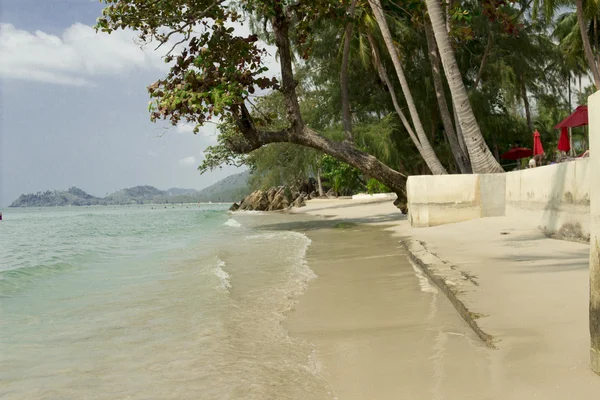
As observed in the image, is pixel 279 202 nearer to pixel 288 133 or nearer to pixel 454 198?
pixel 288 133

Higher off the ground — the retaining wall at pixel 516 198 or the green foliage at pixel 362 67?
the green foliage at pixel 362 67

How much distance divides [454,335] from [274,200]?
40.3 metres

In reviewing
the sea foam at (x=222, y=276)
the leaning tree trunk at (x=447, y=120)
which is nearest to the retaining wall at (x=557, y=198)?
the sea foam at (x=222, y=276)

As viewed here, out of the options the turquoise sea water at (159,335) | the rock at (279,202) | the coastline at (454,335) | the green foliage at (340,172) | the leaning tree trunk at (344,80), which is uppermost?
the leaning tree trunk at (344,80)

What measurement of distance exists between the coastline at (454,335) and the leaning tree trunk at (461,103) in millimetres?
6059

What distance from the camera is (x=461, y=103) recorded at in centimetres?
1287

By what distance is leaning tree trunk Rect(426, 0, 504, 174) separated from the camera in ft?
41.3

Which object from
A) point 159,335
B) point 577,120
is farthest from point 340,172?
point 159,335

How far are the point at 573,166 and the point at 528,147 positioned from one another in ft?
73.3

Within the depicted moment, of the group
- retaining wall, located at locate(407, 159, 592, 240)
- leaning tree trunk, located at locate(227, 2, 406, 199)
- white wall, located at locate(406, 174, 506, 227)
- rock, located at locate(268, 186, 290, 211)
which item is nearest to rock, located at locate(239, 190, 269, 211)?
rock, located at locate(268, 186, 290, 211)

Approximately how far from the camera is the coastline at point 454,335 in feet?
9.30

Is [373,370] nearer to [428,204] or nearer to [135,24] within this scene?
[428,204]

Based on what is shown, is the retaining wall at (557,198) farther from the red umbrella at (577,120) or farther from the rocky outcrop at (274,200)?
the rocky outcrop at (274,200)

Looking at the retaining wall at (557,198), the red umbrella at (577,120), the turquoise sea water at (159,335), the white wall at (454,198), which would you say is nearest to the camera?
the turquoise sea water at (159,335)
